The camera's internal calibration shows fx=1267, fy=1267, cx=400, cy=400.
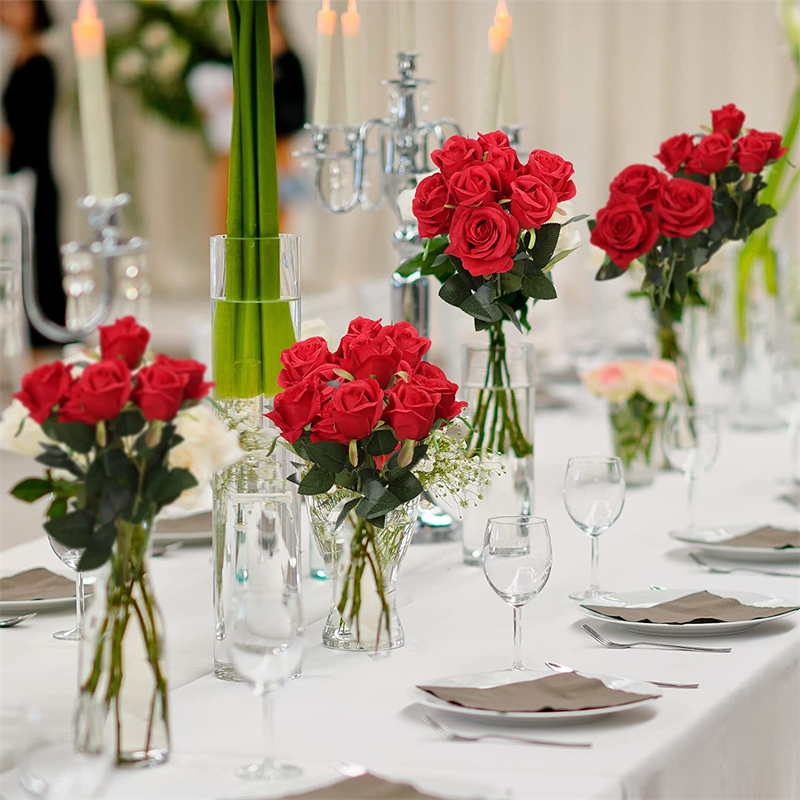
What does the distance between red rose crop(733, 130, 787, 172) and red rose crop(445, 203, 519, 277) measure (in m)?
0.69

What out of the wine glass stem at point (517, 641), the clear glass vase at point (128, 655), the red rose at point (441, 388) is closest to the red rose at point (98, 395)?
the clear glass vase at point (128, 655)

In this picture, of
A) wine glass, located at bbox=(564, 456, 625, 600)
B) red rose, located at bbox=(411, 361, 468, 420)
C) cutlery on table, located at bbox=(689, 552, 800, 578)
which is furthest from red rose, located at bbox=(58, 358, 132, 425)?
cutlery on table, located at bbox=(689, 552, 800, 578)

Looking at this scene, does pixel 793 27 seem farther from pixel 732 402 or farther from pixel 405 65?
pixel 405 65

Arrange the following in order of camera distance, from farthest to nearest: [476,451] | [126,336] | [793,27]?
[793,27] → [476,451] → [126,336]

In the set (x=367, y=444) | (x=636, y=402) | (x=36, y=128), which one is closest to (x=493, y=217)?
(x=367, y=444)

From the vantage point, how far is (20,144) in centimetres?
629

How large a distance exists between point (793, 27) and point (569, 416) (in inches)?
41.2

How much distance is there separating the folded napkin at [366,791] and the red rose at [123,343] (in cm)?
38

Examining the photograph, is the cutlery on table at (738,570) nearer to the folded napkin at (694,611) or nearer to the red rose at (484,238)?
the folded napkin at (694,611)

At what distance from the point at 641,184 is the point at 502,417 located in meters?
0.46

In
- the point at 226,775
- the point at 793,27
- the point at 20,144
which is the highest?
the point at 20,144

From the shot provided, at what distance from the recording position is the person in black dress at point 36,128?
20.2 feet

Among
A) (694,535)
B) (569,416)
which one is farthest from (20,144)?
(694,535)

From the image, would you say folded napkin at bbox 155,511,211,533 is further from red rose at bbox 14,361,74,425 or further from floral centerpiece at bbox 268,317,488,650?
red rose at bbox 14,361,74,425
